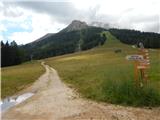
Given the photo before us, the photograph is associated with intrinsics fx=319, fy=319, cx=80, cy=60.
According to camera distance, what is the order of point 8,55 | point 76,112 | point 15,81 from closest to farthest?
point 76,112 → point 15,81 → point 8,55

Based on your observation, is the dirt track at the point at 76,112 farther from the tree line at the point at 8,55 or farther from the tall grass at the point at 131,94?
the tree line at the point at 8,55

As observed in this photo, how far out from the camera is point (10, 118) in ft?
40.2

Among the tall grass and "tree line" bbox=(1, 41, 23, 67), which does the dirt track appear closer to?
the tall grass

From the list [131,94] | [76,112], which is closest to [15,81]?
[131,94]

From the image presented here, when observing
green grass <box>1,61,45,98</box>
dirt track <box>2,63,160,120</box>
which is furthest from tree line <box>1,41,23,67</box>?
dirt track <box>2,63,160,120</box>

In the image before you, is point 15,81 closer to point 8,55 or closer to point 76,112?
point 76,112

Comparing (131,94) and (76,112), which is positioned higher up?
(131,94)

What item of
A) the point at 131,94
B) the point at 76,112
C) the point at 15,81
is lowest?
the point at 15,81

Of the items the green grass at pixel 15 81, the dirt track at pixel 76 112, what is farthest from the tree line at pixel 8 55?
the dirt track at pixel 76 112

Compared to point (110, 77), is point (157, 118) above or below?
below

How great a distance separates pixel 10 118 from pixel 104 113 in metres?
3.68

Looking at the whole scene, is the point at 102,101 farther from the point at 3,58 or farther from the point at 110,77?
the point at 3,58

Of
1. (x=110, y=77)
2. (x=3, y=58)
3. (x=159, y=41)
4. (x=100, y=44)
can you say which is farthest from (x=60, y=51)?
(x=110, y=77)

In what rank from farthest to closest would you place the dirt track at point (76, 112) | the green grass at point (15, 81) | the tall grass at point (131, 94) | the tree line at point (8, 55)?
the tree line at point (8, 55) → the green grass at point (15, 81) → the tall grass at point (131, 94) → the dirt track at point (76, 112)
